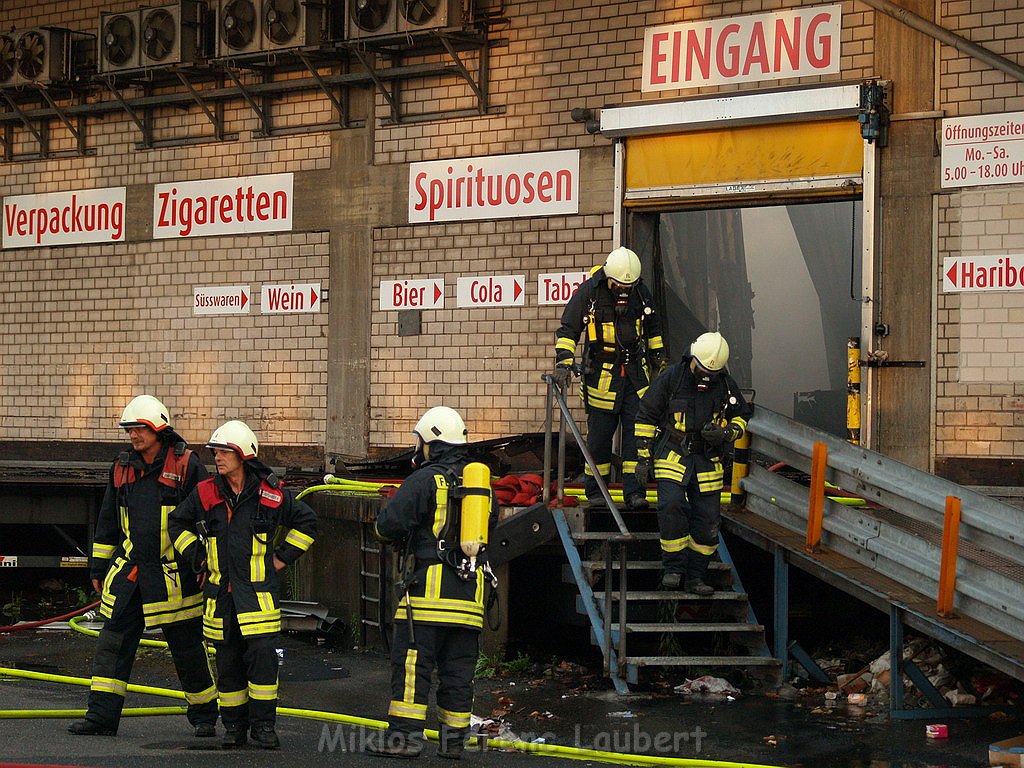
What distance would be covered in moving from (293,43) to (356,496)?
18.6 feet

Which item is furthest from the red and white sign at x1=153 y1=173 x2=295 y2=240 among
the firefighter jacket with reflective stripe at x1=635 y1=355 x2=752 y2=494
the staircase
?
the firefighter jacket with reflective stripe at x1=635 y1=355 x2=752 y2=494

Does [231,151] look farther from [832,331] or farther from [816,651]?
[816,651]

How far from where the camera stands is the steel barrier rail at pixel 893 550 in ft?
26.5

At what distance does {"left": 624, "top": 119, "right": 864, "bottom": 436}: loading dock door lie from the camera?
13.1m

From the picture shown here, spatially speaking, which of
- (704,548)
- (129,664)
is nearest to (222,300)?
(704,548)

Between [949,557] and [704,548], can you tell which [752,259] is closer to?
[704,548]

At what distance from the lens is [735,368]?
1602 centimetres

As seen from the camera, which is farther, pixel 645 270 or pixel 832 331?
pixel 832 331

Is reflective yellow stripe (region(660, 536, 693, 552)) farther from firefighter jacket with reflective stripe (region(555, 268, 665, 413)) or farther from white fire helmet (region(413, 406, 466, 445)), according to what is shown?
white fire helmet (region(413, 406, 466, 445))

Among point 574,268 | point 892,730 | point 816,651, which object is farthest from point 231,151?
point 892,730

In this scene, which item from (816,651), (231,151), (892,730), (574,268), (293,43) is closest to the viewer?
(892,730)

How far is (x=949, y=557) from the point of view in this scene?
827cm

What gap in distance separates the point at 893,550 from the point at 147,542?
4528 millimetres

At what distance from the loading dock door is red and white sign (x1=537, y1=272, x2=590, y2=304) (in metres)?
0.63
